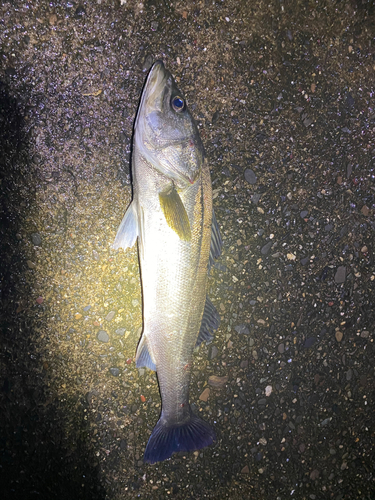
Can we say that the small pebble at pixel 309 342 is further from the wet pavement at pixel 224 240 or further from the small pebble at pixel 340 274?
A: the small pebble at pixel 340 274

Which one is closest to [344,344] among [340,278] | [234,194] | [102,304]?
[340,278]

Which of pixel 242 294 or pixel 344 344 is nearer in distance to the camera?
pixel 242 294

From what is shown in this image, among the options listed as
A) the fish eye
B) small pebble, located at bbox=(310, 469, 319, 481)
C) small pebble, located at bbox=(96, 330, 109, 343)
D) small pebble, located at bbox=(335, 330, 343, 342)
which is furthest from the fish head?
small pebble, located at bbox=(310, 469, 319, 481)

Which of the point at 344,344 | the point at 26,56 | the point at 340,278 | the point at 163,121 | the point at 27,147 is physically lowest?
the point at 344,344

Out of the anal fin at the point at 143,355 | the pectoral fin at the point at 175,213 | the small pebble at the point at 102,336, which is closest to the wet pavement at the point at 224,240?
the small pebble at the point at 102,336

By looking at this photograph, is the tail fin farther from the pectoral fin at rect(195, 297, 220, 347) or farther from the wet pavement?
the pectoral fin at rect(195, 297, 220, 347)

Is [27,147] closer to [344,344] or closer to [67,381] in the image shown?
[67,381]
